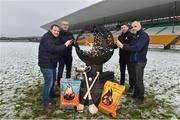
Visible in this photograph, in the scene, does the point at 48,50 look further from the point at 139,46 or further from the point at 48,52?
the point at 139,46

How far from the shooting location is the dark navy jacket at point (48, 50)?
171 inches

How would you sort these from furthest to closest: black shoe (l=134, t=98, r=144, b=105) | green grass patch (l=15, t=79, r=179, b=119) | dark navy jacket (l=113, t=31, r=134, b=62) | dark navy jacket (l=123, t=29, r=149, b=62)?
1. dark navy jacket (l=113, t=31, r=134, b=62)
2. black shoe (l=134, t=98, r=144, b=105)
3. dark navy jacket (l=123, t=29, r=149, b=62)
4. green grass patch (l=15, t=79, r=179, b=119)

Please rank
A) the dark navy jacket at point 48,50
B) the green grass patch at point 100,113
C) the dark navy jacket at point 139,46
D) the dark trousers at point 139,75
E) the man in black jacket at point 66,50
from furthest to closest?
the man in black jacket at point 66,50
the dark trousers at point 139,75
the dark navy jacket at point 139,46
the dark navy jacket at point 48,50
the green grass patch at point 100,113

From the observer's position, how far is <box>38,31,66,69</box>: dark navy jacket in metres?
4.35

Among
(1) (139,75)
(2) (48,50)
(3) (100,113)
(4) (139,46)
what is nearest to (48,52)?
(2) (48,50)

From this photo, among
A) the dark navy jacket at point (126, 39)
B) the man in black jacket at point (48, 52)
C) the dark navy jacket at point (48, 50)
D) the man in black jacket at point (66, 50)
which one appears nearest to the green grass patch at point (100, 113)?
the man in black jacket at point (48, 52)

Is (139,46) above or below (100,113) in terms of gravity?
above

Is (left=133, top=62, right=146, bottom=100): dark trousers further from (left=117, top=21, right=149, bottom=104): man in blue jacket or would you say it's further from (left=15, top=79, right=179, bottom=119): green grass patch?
(left=15, top=79, right=179, bottom=119): green grass patch

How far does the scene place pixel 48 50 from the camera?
4.36 m

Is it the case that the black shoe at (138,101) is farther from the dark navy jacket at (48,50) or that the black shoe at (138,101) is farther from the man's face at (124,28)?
the dark navy jacket at (48,50)

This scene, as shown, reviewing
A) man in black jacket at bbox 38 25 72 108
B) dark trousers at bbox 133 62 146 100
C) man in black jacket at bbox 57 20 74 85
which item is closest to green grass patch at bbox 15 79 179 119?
dark trousers at bbox 133 62 146 100

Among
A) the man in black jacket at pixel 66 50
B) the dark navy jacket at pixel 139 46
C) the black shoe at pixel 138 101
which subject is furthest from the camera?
the man in black jacket at pixel 66 50

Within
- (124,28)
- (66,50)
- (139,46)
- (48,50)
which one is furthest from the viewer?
(66,50)

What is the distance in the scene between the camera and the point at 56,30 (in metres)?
4.45
